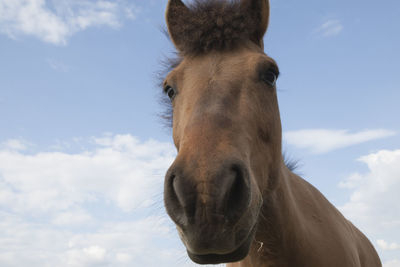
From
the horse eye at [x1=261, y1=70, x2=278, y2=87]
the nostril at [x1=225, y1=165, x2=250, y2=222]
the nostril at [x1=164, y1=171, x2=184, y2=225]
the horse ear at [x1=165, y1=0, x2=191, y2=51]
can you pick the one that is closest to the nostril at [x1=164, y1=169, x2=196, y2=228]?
the nostril at [x1=164, y1=171, x2=184, y2=225]

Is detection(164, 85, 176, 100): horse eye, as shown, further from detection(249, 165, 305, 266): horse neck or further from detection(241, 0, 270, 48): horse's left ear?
detection(249, 165, 305, 266): horse neck

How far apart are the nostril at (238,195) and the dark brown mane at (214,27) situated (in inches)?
62.8

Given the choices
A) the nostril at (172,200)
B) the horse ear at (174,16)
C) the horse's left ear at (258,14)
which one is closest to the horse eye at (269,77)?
the horse's left ear at (258,14)

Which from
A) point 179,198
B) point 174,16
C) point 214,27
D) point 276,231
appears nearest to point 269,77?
point 214,27

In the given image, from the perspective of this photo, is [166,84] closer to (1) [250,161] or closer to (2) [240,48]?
(2) [240,48]

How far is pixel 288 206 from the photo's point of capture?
11.3 feet

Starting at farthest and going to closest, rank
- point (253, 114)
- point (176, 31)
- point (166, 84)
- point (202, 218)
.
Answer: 1. point (176, 31)
2. point (166, 84)
3. point (253, 114)
4. point (202, 218)

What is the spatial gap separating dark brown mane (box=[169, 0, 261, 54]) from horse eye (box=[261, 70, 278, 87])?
0.46 meters

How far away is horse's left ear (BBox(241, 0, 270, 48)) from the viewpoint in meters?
3.79

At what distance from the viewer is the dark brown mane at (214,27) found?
3.40 m

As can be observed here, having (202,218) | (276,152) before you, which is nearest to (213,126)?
(202,218)

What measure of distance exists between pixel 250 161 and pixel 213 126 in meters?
0.48

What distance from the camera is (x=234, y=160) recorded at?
2.26m

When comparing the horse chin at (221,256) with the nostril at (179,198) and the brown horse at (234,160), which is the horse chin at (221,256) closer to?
the brown horse at (234,160)
